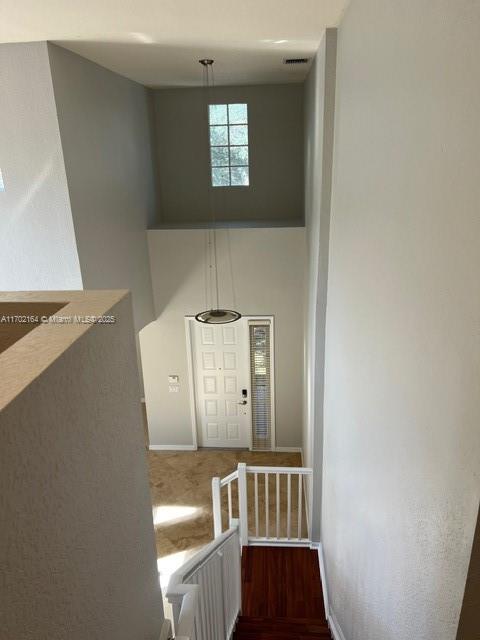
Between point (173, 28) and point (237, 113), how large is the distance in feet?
11.7

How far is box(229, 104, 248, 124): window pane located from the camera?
Result: 22.1 ft

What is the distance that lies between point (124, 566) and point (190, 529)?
4.61 meters

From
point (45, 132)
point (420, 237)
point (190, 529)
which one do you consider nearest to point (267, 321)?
point (190, 529)

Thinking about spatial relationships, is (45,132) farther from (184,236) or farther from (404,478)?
(404,478)

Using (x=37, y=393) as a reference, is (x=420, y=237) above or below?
above

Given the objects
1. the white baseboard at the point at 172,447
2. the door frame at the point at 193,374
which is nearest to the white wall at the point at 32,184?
the door frame at the point at 193,374

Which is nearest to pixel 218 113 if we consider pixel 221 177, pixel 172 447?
pixel 221 177

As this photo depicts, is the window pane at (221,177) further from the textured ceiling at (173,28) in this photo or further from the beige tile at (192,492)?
the beige tile at (192,492)

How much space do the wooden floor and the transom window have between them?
493 centimetres

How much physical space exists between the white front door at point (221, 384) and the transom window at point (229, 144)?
7.00ft

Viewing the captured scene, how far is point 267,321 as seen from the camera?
22.5ft

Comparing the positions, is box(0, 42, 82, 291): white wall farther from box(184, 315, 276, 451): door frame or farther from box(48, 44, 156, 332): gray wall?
box(184, 315, 276, 451): door frame

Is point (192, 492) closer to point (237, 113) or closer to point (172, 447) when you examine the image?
point (172, 447)

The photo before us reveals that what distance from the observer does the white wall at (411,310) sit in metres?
1.18
